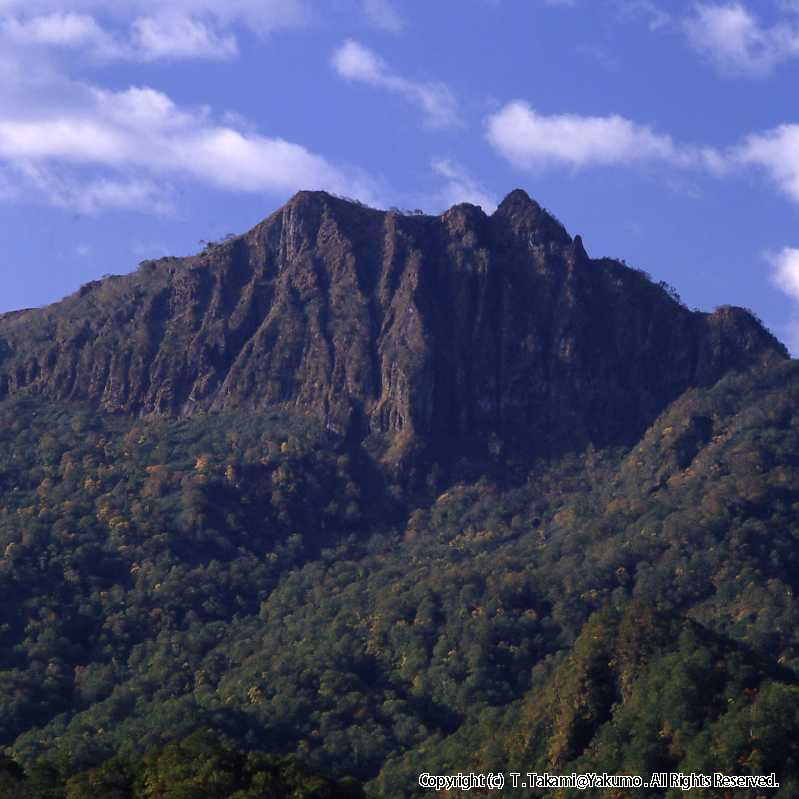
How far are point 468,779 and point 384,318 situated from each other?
3014 inches

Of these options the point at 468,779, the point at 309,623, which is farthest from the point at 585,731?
the point at 309,623

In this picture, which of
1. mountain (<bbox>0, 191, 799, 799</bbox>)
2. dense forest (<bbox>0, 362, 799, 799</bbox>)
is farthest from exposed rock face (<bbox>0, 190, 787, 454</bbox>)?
dense forest (<bbox>0, 362, 799, 799</bbox>)

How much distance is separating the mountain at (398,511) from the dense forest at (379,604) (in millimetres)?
277

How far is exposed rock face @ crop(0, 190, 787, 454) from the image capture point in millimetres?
A: 146125

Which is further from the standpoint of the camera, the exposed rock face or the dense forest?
the exposed rock face

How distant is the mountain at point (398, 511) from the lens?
8819cm

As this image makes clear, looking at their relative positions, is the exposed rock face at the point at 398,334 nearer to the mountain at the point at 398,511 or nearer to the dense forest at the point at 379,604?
the mountain at the point at 398,511

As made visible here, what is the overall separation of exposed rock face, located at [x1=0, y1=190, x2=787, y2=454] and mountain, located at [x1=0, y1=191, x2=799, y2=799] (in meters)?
0.29

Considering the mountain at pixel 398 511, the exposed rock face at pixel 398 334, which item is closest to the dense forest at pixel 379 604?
the mountain at pixel 398 511

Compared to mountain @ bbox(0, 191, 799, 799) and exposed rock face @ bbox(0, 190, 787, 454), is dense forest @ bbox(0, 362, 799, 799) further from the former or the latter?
exposed rock face @ bbox(0, 190, 787, 454)

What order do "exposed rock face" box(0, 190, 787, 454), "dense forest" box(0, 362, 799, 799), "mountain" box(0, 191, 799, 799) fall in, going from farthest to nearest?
"exposed rock face" box(0, 190, 787, 454), "mountain" box(0, 191, 799, 799), "dense forest" box(0, 362, 799, 799)

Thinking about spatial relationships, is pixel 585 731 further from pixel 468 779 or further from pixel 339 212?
pixel 339 212

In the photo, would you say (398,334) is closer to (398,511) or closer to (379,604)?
(398,511)

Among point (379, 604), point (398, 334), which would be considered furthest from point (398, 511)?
point (379, 604)
